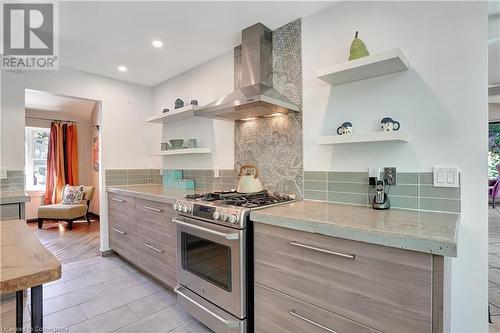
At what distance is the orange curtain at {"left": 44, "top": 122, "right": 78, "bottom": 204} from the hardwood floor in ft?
2.25

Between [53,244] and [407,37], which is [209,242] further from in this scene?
[53,244]

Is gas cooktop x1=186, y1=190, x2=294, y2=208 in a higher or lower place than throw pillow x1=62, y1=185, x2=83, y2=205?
higher

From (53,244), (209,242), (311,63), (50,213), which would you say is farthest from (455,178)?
(50,213)

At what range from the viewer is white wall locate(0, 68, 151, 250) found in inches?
106

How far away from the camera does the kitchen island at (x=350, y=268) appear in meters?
0.98

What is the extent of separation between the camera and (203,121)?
304 cm

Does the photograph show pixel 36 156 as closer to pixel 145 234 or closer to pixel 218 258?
pixel 145 234

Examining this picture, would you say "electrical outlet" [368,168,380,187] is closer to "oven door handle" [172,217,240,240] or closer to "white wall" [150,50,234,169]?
"oven door handle" [172,217,240,240]

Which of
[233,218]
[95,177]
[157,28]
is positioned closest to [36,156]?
[95,177]

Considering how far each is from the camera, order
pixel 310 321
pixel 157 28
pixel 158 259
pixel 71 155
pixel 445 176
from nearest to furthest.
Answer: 1. pixel 310 321
2. pixel 445 176
3. pixel 157 28
4. pixel 158 259
5. pixel 71 155

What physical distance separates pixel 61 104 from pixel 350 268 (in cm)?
621

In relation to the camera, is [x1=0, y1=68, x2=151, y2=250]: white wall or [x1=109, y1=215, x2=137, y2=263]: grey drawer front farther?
[x1=109, y1=215, x2=137, y2=263]: grey drawer front

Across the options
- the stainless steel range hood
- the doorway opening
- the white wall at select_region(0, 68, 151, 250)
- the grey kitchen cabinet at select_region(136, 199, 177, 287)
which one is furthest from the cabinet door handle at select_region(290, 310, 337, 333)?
the doorway opening

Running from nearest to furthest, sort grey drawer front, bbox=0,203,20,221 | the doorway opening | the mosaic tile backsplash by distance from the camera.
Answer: the mosaic tile backsplash → grey drawer front, bbox=0,203,20,221 → the doorway opening
